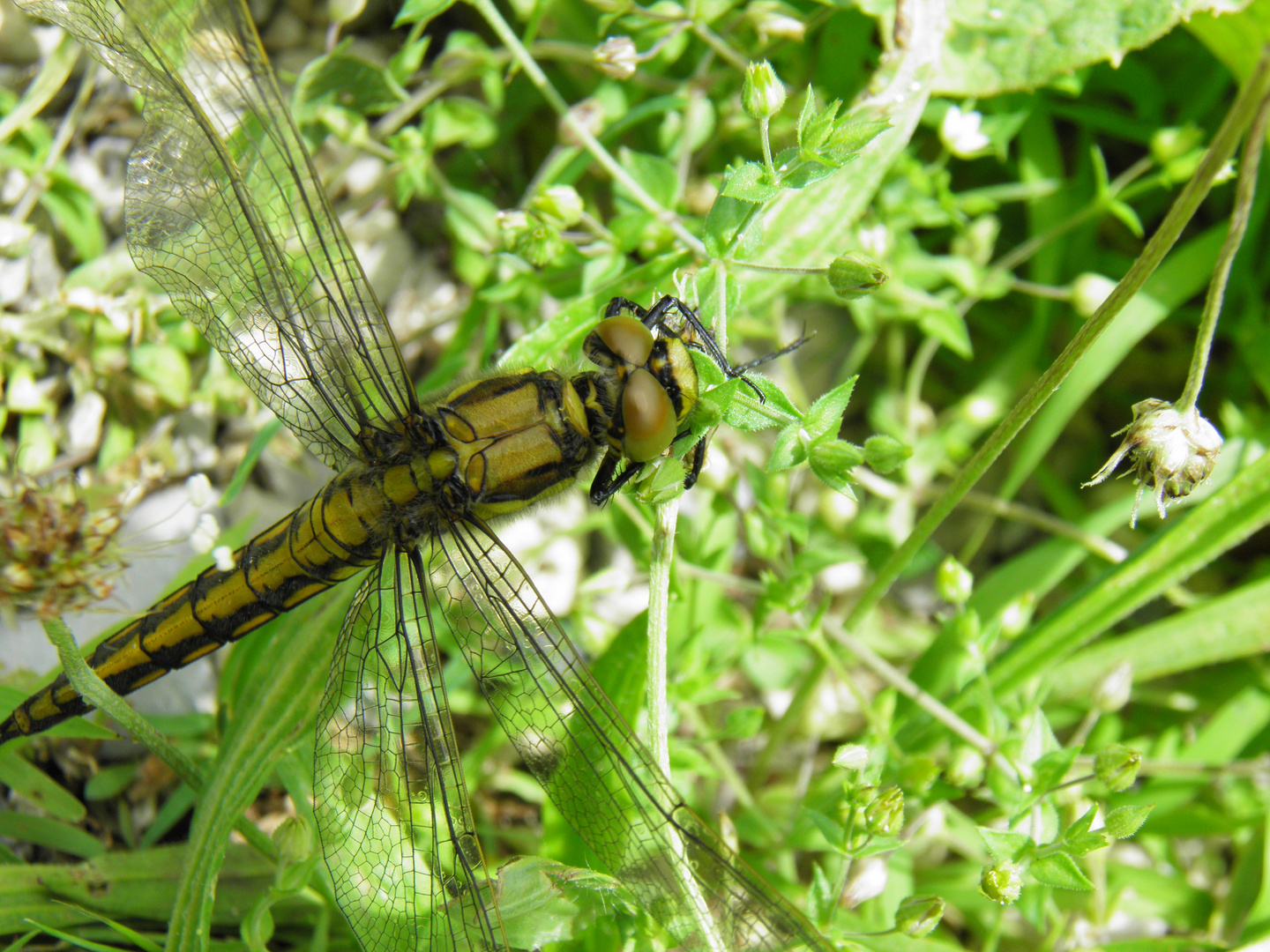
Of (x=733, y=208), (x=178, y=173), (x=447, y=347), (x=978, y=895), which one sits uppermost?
(x=178, y=173)

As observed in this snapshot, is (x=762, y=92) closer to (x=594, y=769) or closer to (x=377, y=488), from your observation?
(x=377, y=488)

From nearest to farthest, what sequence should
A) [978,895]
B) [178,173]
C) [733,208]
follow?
[733,208]
[178,173]
[978,895]

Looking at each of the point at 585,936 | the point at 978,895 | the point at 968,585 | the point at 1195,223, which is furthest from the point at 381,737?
the point at 1195,223

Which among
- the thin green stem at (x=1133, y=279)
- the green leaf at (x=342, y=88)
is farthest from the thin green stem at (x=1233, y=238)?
the green leaf at (x=342, y=88)

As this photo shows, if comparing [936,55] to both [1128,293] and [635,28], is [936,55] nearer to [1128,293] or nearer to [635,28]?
[635,28]

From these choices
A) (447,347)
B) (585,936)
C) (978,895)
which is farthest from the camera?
(447,347)

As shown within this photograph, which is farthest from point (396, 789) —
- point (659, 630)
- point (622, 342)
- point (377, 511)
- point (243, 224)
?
point (243, 224)

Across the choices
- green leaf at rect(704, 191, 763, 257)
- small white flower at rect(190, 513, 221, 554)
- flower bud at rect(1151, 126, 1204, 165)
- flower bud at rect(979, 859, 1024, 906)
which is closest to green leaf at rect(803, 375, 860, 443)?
green leaf at rect(704, 191, 763, 257)

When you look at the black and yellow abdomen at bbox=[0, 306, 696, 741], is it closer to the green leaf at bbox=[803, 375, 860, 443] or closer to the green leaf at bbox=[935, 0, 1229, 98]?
the green leaf at bbox=[803, 375, 860, 443]
